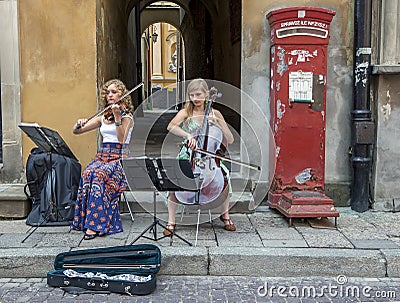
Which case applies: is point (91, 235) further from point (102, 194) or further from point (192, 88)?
point (192, 88)

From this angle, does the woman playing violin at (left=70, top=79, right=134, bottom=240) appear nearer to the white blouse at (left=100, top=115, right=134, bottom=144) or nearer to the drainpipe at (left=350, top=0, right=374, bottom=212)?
the white blouse at (left=100, top=115, right=134, bottom=144)

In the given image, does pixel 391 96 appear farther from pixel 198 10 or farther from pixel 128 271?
pixel 198 10

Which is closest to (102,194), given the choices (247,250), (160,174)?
(160,174)

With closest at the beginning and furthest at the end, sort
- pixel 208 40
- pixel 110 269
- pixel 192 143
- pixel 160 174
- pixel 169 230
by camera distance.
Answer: pixel 110 269 → pixel 160 174 → pixel 192 143 → pixel 169 230 → pixel 208 40

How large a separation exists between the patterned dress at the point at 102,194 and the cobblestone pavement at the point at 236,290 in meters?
0.78

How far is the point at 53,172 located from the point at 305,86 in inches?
111

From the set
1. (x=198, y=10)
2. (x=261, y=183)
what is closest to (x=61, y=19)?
(x=261, y=183)

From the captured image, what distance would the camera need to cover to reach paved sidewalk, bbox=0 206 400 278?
14.7 feet

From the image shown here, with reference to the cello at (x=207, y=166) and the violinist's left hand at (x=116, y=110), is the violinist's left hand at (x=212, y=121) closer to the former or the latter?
the cello at (x=207, y=166)

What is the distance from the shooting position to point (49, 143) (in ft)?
16.3

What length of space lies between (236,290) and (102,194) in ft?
5.34

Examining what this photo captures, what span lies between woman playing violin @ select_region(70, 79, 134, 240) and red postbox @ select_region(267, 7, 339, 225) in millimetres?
1685

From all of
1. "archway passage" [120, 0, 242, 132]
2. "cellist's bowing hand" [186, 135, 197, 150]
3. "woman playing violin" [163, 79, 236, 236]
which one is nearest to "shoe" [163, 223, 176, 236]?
"woman playing violin" [163, 79, 236, 236]

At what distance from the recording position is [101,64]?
20.0 ft
